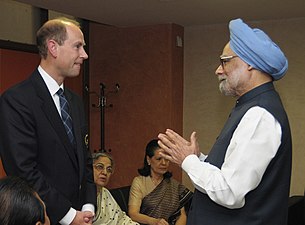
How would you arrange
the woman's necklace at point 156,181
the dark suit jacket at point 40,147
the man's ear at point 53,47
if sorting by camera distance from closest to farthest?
the dark suit jacket at point 40,147 → the man's ear at point 53,47 → the woman's necklace at point 156,181

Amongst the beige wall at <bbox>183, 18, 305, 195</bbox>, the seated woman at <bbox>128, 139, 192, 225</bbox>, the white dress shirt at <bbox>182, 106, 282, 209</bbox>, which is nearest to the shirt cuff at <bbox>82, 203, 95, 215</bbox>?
the white dress shirt at <bbox>182, 106, 282, 209</bbox>

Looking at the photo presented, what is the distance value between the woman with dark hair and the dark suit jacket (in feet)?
1.83

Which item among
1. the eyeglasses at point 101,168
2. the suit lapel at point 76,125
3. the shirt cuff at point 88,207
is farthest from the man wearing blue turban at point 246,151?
the eyeglasses at point 101,168

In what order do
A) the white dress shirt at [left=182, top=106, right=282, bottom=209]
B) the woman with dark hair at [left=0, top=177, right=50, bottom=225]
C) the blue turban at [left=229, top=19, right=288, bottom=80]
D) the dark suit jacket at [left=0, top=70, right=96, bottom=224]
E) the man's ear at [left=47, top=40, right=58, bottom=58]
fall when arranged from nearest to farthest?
the woman with dark hair at [left=0, top=177, right=50, bottom=225] → the white dress shirt at [left=182, top=106, right=282, bottom=209] → the blue turban at [left=229, top=19, right=288, bottom=80] → the dark suit jacket at [left=0, top=70, right=96, bottom=224] → the man's ear at [left=47, top=40, right=58, bottom=58]

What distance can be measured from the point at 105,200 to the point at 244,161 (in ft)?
5.47

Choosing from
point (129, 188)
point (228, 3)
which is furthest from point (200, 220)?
point (228, 3)

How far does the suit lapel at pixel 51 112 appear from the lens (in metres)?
2.01

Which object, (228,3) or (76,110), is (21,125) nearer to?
(76,110)

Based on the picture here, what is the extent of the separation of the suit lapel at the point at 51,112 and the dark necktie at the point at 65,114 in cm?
5

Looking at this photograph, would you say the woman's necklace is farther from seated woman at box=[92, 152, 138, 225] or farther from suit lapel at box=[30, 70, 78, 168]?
suit lapel at box=[30, 70, 78, 168]

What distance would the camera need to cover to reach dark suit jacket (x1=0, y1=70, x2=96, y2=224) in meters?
1.92

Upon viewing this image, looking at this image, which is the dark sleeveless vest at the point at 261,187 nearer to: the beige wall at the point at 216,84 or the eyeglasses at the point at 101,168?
the eyeglasses at the point at 101,168

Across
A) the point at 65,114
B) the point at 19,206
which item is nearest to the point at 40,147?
the point at 65,114

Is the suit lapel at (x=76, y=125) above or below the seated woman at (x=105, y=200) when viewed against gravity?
above
